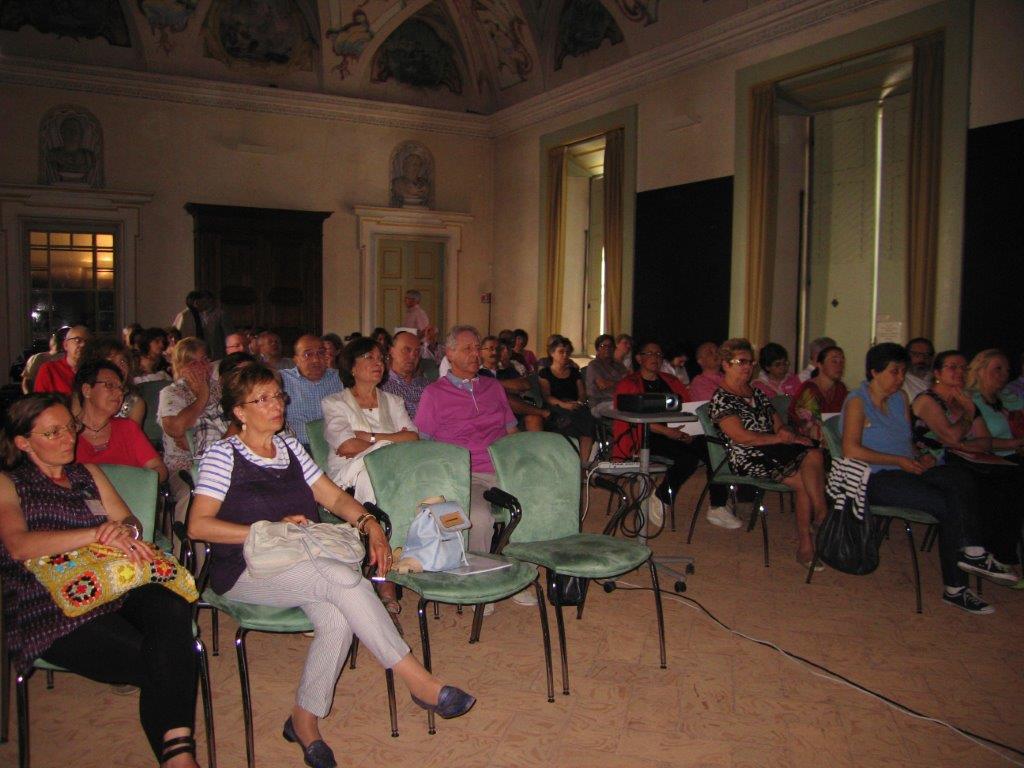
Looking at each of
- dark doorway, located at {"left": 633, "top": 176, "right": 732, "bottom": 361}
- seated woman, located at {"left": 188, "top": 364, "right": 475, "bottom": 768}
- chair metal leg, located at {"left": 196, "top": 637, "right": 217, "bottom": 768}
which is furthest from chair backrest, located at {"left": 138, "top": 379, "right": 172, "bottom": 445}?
dark doorway, located at {"left": 633, "top": 176, "right": 732, "bottom": 361}

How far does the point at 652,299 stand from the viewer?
10.3m

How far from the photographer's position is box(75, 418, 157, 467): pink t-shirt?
3541mm

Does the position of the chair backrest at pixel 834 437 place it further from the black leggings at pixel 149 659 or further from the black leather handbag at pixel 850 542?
the black leggings at pixel 149 659

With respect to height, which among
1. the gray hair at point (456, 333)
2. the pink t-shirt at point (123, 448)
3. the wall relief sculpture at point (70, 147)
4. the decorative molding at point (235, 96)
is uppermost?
the decorative molding at point (235, 96)

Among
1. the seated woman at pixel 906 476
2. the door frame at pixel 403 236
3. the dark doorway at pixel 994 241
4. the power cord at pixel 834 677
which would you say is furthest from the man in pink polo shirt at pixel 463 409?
the door frame at pixel 403 236

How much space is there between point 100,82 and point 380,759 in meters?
11.1

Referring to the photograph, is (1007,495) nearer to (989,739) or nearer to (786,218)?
(989,739)

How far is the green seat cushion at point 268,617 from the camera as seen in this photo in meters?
2.67

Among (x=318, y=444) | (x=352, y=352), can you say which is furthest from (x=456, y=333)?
(x=318, y=444)

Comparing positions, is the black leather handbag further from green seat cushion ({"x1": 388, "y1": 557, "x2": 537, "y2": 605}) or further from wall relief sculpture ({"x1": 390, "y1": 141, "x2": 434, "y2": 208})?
wall relief sculpture ({"x1": 390, "y1": 141, "x2": 434, "y2": 208})

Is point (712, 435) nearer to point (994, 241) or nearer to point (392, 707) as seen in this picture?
point (392, 707)

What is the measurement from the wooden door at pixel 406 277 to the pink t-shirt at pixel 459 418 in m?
9.03

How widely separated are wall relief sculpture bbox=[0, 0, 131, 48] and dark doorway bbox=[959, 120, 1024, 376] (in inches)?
423

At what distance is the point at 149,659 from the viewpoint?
95.9 inches
